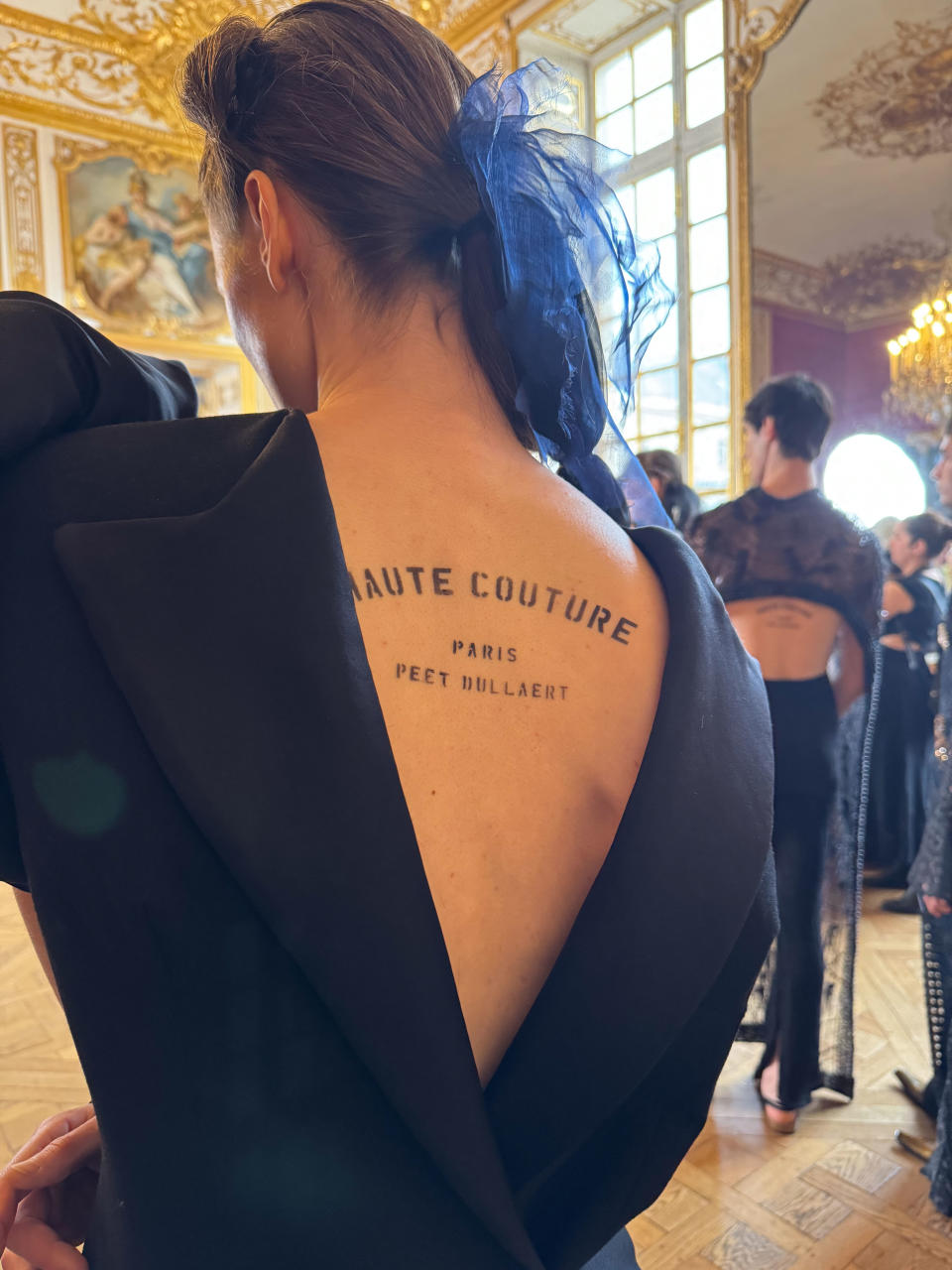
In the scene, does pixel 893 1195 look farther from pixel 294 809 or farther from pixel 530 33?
pixel 530 33

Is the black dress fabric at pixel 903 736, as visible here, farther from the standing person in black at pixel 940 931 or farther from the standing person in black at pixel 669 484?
the standing person in black at pixel 940 931

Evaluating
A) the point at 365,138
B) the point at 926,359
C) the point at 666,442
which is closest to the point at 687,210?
the point at 666,442

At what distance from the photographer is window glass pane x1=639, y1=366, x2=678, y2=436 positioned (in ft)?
16.5

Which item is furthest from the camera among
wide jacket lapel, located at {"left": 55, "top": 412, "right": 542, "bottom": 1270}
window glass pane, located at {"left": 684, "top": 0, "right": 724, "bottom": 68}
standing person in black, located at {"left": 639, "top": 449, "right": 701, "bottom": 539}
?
window glass pane, located at {"left": 684, "top": 0, "right": 724, "bottom": 68}

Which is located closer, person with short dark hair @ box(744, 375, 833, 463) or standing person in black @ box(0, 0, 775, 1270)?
standing person in black @ box(0, 0, 775, 1270)

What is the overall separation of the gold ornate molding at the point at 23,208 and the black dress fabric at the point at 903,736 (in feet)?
21.4

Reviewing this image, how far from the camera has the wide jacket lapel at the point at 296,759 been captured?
19.9 inches

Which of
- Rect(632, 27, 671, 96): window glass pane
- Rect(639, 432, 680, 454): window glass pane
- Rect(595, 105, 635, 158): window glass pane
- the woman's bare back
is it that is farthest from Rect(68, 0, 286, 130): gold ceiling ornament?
the woman's bare back

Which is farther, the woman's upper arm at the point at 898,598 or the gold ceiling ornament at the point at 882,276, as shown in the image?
the gold ceiling ornament at the point at 882,276

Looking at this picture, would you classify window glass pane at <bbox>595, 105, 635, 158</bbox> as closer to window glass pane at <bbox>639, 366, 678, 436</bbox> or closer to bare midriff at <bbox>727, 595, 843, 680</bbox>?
window glass pane at <bbox>639, 366, 678, 436</bbox>

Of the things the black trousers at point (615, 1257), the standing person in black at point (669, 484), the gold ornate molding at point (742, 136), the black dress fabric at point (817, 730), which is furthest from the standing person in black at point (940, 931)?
the gold ornate molding at point (742, 136)

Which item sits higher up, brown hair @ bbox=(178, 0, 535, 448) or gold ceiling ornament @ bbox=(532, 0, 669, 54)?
gold ceiling ornament @ bbox=(532, 0, 669, 54)

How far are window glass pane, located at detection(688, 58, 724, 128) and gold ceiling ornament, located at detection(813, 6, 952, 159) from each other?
614mm

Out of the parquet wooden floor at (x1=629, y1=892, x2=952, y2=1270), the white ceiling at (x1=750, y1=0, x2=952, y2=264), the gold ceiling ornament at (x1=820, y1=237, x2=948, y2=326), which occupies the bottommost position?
the parquet wooden floor at (x1=629, y1=892, x2=952, y2=1270)
